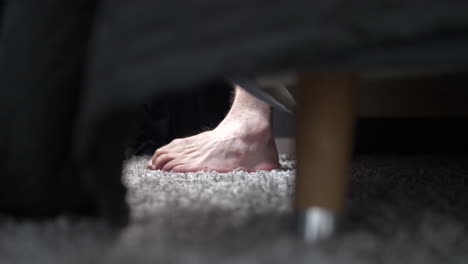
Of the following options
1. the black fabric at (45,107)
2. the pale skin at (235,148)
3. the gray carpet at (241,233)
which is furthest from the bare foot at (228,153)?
the black fabric at (45,107)

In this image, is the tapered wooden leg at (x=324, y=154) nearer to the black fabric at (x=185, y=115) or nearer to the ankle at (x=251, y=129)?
the ankle at (x=251, y=129)

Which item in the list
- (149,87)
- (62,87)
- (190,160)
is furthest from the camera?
(190,160)

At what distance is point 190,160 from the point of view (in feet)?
3.25

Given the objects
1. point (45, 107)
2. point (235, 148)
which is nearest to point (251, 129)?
point (235, 148)

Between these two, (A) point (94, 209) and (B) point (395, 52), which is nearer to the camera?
(B) point (395, 52)

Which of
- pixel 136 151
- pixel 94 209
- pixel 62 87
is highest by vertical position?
pixel 62 87

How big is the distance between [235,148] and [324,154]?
604 mm

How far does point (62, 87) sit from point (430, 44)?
0.31 m

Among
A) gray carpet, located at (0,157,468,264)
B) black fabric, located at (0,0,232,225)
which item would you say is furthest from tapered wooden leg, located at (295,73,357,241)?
black fabric, located at (0,0,232,225)

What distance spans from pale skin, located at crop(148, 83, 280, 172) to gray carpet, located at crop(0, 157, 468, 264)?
0.33 metres

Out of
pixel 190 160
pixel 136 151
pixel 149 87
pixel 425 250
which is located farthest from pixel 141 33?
pixel 136 151

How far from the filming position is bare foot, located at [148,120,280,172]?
38.4 inches

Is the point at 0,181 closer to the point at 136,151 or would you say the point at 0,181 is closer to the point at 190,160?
the point at 190,160

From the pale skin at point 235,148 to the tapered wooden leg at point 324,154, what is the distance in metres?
0.57
